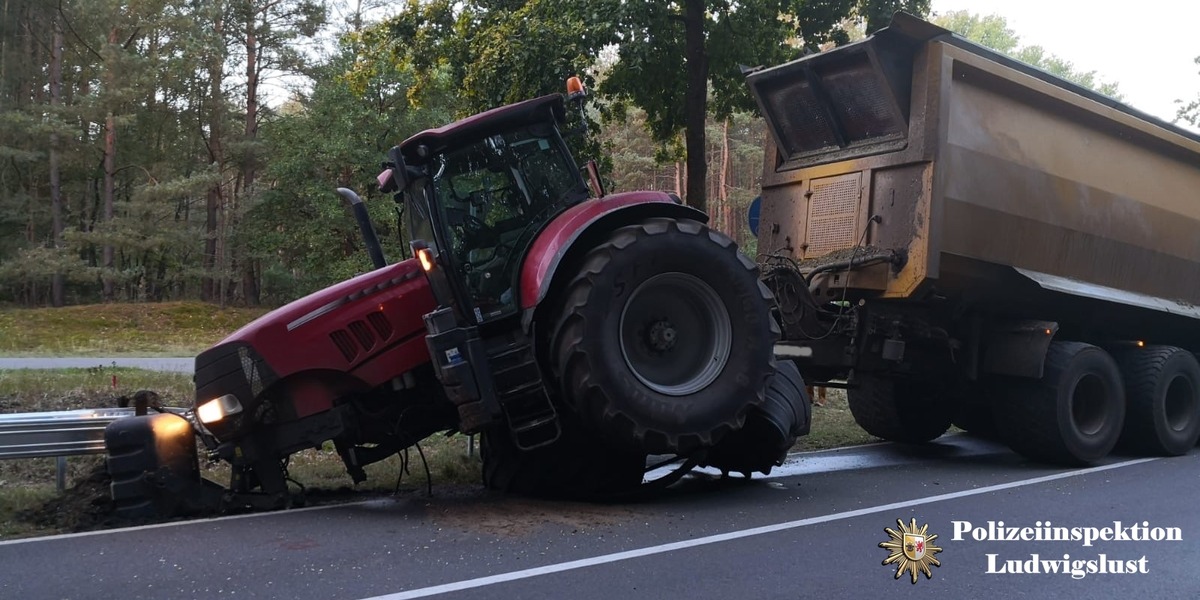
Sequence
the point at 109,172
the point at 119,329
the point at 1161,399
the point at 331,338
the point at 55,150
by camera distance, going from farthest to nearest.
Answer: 1. the point at 55,150
2. the point at 109,172
3. the point at 119,329
4. the point at 1161,399
5. the point at 331,338

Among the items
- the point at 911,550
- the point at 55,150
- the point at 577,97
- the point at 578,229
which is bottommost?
the point at 911,550

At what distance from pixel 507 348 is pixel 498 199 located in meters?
1.12

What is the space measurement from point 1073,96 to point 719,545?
6.64 meters

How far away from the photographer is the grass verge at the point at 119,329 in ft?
68.9

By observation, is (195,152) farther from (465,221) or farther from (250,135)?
(465,221)

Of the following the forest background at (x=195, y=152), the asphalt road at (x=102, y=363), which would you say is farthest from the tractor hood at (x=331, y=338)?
the forest background at (x=195, y=152)

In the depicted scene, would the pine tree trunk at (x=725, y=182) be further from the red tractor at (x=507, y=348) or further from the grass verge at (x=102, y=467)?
the red tractor at (x=507, y=348)

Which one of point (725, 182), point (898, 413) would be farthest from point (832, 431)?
point (725, 182)

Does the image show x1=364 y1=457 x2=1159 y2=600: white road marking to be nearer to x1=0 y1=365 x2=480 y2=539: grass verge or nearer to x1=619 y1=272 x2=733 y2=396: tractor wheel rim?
x1=619 y1=272 x2=733 y2=396: tractor wheel rim

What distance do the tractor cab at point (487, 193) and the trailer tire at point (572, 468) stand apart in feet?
3.62

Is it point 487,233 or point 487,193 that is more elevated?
point 487,193

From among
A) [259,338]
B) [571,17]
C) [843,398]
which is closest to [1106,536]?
[259,338]

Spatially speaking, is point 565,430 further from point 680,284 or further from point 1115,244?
point 1115,244

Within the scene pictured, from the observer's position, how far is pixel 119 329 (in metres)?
24.9
